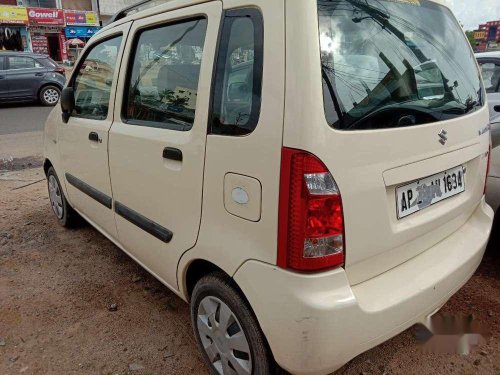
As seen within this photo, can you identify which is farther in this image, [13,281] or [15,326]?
[13,281]

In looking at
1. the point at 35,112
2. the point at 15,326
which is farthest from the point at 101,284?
the point at 35,112

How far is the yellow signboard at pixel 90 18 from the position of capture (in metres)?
32.4

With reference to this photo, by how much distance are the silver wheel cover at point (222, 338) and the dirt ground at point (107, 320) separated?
0.23m

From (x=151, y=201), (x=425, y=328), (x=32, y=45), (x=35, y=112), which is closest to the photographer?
(x=425, y=328)

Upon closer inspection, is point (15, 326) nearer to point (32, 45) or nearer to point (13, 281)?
point (13, 281)

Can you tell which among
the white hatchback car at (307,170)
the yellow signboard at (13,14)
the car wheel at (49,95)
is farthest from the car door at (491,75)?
the yellow signboard at (13,14)

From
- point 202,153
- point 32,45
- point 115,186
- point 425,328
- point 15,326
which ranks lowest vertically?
point 15,326

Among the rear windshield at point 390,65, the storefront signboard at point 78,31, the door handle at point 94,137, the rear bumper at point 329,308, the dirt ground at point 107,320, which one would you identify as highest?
the storefront signboard at point 78,31

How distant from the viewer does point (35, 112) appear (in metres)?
11.7

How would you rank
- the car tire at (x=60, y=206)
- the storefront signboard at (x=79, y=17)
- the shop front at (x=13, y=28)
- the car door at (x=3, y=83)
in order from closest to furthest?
the car tire at (x=60, y=206), the car door at (x=3, y=83), the shop front at (x=13, y=28), the storefront signboard at (x=79, y=17)

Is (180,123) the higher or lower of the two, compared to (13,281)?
higher

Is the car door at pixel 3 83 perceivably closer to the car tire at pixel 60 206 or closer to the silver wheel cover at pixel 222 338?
the car tire at pixel 60 206

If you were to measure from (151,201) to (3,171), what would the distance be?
486 cm

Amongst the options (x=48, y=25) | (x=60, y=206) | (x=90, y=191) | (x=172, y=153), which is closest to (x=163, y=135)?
(x=172, y=153)
